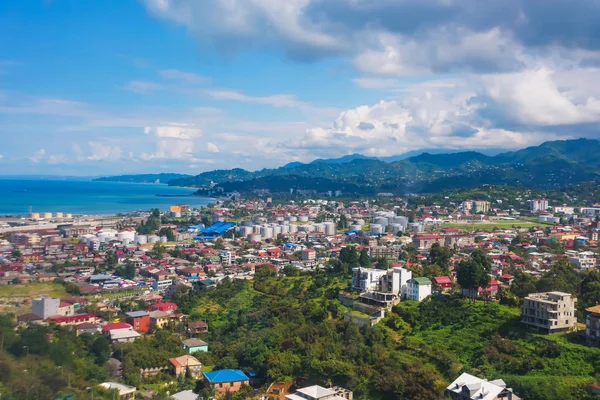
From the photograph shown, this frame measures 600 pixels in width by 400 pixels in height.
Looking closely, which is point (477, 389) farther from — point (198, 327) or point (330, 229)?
point (330, 229)

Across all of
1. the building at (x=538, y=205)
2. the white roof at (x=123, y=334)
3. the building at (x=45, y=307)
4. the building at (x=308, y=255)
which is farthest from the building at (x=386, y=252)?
the building at (x=538, y=205)

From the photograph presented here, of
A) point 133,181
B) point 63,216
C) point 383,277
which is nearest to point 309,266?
point 383,277

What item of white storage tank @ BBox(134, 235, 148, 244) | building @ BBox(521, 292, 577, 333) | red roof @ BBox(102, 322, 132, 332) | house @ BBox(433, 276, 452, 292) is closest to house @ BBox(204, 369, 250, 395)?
red roof @ BBox(102, 322, 132, 332)

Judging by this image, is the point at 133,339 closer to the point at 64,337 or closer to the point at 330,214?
the point at 64,337

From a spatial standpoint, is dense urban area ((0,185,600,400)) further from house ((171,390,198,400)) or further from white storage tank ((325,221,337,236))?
white storage tank ((325,221,337,236))

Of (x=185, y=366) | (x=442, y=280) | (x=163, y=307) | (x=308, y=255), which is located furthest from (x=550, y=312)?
(x=308, y=255)

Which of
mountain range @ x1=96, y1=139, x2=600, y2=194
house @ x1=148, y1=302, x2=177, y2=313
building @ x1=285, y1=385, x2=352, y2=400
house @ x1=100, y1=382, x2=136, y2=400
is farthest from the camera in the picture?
mountain range @ x1=96, y1=139, x2=600, y2=194
